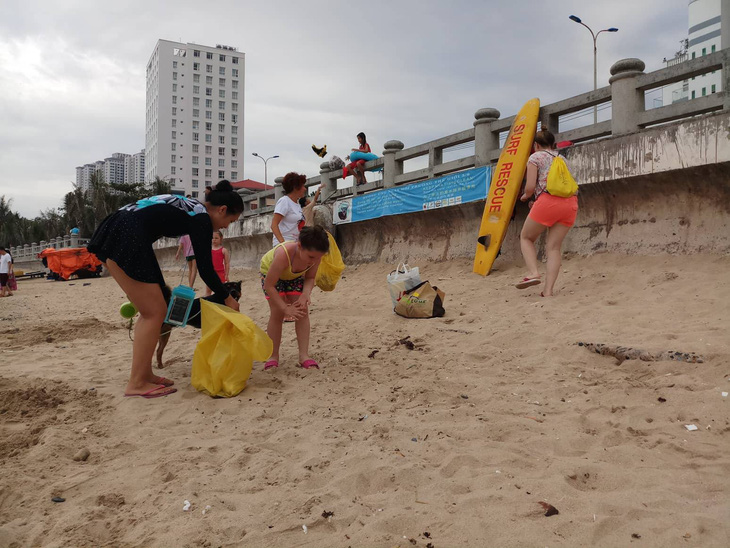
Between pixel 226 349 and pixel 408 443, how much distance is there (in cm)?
156

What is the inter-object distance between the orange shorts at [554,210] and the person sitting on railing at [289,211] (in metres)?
2.64

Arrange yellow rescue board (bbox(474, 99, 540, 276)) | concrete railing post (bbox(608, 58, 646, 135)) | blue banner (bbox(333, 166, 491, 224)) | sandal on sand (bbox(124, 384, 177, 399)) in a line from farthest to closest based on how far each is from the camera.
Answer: blue banner (bbox(333, 166, 491, 224)) → yellow rescue board (bbox(474, 99, 540, 276)) → concrete railing post (bbox(608, 58, 646, 135)) → sandal on sand (bbox(124, 384, 177, 399))

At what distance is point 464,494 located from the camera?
7.55 ft

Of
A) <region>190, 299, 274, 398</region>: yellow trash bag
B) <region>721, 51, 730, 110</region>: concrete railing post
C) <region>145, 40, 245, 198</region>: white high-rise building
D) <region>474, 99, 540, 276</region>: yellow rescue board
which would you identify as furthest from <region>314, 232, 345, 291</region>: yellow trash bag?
<region>145, 40, 245, 198</region>: white high-rise building

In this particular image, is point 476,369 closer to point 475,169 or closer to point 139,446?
point 139,446

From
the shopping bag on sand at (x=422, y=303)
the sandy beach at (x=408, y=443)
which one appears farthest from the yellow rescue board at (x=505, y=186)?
the sandy beach at (x=408, y=443)

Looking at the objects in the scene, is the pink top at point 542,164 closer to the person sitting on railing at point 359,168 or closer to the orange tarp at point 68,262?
the person sitting on railing at point 359,168

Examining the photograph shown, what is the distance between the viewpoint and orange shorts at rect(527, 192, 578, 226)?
19.4ft

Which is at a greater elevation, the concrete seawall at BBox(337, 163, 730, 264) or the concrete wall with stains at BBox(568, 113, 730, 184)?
the concrete wall with stains at BBox(568, 113, 730, 184)

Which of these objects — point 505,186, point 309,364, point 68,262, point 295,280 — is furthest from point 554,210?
point 68,262

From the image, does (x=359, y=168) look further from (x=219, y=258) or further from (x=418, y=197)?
(x=219, y=258)

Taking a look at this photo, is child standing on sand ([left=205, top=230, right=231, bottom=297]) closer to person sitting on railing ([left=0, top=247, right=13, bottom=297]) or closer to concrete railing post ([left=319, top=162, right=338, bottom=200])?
concrete railing post ([left=319, top=162, right=338, bottom=200])

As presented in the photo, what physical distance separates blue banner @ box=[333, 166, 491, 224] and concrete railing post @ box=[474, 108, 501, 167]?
0.48m

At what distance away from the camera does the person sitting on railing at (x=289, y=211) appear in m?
6.00
